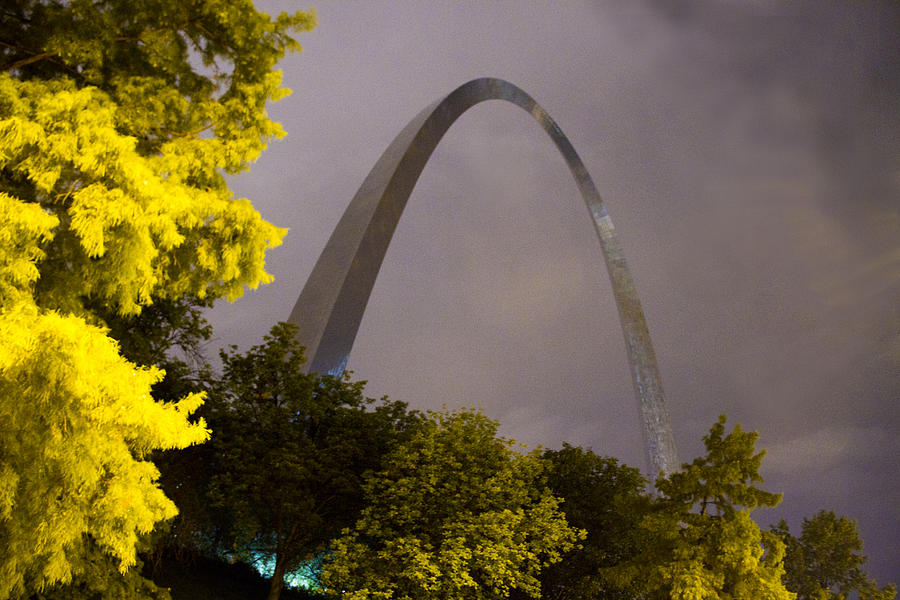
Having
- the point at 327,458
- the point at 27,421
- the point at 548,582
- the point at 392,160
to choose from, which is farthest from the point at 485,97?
the point at 27,421

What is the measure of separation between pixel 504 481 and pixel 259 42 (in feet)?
38.6

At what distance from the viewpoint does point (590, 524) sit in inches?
947

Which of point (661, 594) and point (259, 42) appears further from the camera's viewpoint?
point (661, 594)

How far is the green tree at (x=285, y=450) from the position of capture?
664 inches

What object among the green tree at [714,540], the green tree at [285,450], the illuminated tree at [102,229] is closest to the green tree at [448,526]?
the green tree at [285,450]

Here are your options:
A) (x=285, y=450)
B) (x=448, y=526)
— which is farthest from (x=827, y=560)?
(x=285, y=450)

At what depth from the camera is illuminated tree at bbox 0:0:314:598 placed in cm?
524

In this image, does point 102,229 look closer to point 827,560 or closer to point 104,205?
point 104,205

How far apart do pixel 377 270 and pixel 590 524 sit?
1230 centimetres

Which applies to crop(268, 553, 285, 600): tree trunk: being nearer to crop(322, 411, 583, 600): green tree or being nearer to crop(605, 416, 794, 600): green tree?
crop(322, 411, 583, 600): green tree

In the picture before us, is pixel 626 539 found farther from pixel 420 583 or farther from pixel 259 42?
pixel 259 42

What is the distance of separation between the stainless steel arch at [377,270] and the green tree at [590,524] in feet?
14.3

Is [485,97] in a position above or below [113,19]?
above

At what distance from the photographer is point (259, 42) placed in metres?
8.49
